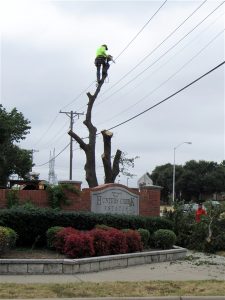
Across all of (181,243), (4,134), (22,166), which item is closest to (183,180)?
(22,166)

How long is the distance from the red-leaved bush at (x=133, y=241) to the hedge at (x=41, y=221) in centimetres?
112

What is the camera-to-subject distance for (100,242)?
44.0 feet

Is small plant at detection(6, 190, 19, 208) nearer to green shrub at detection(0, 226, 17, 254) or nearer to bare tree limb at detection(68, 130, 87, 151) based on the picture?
green shrub at detection(0, 226, 17, 254)

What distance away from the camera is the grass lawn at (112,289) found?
8.98 meters

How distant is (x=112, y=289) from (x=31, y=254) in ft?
12.8

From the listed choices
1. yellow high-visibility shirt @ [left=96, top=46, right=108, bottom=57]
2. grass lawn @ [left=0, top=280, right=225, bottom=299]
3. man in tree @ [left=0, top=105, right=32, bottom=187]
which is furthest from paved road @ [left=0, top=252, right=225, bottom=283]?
man in tree @ [left=0, top=105, right=32, bottom=187]

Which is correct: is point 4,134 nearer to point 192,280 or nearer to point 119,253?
point 119,253

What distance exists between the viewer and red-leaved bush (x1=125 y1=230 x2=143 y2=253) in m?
14.5

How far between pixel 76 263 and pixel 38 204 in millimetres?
5811

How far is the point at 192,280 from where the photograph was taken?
11148 mm

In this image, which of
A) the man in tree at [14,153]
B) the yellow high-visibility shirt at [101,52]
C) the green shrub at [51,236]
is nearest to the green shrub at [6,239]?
the green shrub at [51,236]

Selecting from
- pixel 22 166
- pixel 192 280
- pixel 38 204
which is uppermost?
pixel 22 166

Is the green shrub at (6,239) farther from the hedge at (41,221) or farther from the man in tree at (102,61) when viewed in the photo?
the man in tree at (102,61)

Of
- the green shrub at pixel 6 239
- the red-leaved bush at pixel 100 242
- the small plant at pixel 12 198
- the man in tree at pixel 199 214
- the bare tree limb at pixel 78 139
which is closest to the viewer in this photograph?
the green shrub at pixel 6 239
